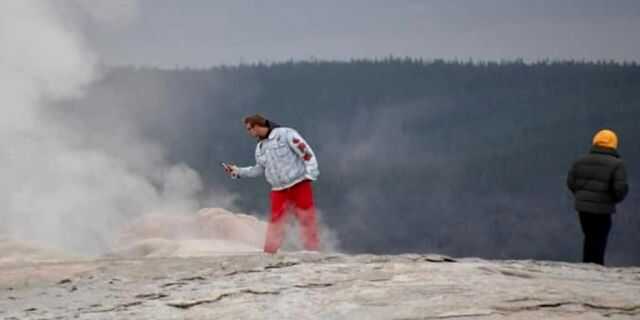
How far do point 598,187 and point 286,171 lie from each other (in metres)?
3.52

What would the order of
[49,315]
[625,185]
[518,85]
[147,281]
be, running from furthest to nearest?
1. [518,85]
2. [625,185]
3. [147,281]
4. [49,315]

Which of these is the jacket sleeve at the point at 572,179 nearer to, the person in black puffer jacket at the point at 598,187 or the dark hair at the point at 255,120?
the person in black puffer jacket at the point at 598,187

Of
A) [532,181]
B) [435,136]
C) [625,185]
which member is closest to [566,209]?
[532,181]

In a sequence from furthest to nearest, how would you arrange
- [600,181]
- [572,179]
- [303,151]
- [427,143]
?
1. [427,143]
2. [572,179]
3. [303,151]
4. [600,181]

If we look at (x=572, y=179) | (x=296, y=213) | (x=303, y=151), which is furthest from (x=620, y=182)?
(x=296, y=213)

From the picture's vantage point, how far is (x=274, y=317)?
26.3ft

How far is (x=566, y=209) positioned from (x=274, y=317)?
273ft

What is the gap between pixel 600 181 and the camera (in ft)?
39.0

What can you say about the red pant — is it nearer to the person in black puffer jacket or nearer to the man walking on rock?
the man walking on rock

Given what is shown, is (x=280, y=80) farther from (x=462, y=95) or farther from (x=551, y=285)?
(x=551, y=285)

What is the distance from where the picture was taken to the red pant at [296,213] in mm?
12062

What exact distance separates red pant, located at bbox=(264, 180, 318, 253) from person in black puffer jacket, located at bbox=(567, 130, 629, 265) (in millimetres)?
2987

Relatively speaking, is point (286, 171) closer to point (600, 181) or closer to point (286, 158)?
point (286, 158)

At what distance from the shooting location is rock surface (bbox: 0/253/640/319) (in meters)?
8.15
